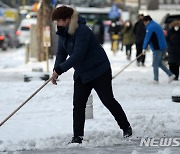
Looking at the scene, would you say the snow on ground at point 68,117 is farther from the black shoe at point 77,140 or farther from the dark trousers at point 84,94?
the dark trousers at point 84,94

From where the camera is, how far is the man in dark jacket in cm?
817

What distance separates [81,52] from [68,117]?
272cm

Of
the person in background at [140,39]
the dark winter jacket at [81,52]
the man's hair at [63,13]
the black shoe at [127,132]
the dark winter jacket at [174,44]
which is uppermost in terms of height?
the man's hair at [63,13]

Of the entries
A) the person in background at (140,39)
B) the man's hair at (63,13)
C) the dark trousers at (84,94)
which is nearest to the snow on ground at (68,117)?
the dark trousers at (84,94)

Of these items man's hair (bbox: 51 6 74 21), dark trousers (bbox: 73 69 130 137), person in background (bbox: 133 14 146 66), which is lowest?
person in background (bbox: 133 14 146 66)

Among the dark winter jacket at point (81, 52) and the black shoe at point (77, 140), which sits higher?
the dark winter jacket at point (81, 52)

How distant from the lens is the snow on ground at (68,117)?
8.66 meters

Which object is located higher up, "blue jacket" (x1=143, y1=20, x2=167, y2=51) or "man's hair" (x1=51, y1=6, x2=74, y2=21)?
"man's hair" (x1=51, y1=6, x2=74, y2=21)

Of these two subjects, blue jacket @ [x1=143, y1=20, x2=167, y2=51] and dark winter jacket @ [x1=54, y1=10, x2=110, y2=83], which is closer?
dark winter jacket @ [x1=54, y1=10, x2=110, y2=83]

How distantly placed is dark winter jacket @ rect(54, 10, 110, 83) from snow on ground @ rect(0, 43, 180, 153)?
0.89 m

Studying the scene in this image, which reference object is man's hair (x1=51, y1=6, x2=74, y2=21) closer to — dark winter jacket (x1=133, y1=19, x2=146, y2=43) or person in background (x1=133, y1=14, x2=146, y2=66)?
person in background (x1=133, y1=14, x2=146, y2=66)

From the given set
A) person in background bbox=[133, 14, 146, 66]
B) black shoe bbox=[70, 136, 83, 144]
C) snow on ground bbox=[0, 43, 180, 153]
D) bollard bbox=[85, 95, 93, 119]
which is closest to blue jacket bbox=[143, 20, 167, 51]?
snow on ground bbox=[0, 43, 180, 153]

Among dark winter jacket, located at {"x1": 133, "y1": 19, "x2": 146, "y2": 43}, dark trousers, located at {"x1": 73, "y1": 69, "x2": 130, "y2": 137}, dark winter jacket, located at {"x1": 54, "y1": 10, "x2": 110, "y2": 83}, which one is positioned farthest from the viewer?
dark winter jacket, located at {"x1": 133, "y1": 19, "x2": 146, "y2": 43}

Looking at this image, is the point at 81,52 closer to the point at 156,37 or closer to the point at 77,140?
the point at 77,140
